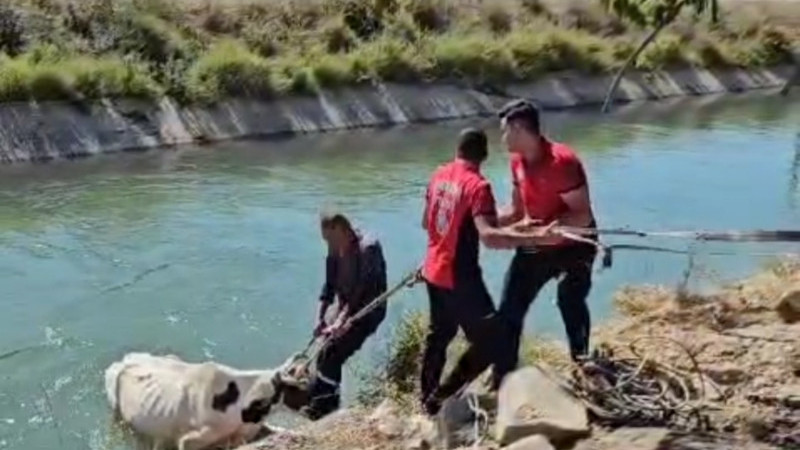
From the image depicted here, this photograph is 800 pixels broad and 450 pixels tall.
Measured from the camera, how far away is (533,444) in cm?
659

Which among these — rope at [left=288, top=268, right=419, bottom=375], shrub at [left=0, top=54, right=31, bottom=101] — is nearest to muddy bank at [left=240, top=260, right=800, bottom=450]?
rope at [left=288, top=268, right=419, bottom=375]

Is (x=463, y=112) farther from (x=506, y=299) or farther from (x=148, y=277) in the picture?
(x=506, y=299)

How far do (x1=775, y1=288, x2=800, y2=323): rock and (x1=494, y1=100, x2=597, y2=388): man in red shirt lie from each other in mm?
1898

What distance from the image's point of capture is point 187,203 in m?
20.0

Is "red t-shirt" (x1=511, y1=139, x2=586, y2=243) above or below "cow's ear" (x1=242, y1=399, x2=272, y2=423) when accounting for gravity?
above

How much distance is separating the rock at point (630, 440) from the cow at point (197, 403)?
97.4 inches

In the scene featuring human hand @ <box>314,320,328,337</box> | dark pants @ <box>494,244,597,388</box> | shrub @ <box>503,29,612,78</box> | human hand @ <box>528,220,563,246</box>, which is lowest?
shrub @ <box>503,29,612,78</box>

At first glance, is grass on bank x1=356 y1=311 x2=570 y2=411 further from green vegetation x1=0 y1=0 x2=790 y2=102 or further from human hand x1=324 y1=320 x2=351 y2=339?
green vegetation x1=0 y1=0 x2=790 y2=102

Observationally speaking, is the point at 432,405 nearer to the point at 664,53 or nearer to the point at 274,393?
the point at 274,393

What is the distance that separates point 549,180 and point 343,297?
179 cm

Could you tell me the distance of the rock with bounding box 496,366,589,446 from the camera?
681cm

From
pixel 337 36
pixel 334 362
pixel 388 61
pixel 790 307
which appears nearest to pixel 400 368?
pixel 334 362

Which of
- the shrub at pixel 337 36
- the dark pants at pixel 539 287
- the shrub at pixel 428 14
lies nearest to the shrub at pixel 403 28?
the shrub at pixel 428 14

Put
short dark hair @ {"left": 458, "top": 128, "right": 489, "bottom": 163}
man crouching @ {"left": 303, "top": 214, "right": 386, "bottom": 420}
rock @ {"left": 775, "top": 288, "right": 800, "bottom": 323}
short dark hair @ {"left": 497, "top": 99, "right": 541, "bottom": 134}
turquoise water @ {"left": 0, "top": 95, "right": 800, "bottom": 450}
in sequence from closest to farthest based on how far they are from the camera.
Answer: short dark hair @ {"left": 497, "top": 99, "right": 541, "bottom": 134} < short dark hair @ {"left": 458, "top": 128, "right": 489, "bottom": 163} < man crouching @ {"left": 303, "top": 214, "right": 386, "bottom": 420} < rock @ {"left": 775, "top": 288, "right": 800, "bottom": 323} < turquoise water @ {"left": 0, "top": 95, "right": 800, "bottom": 450}
